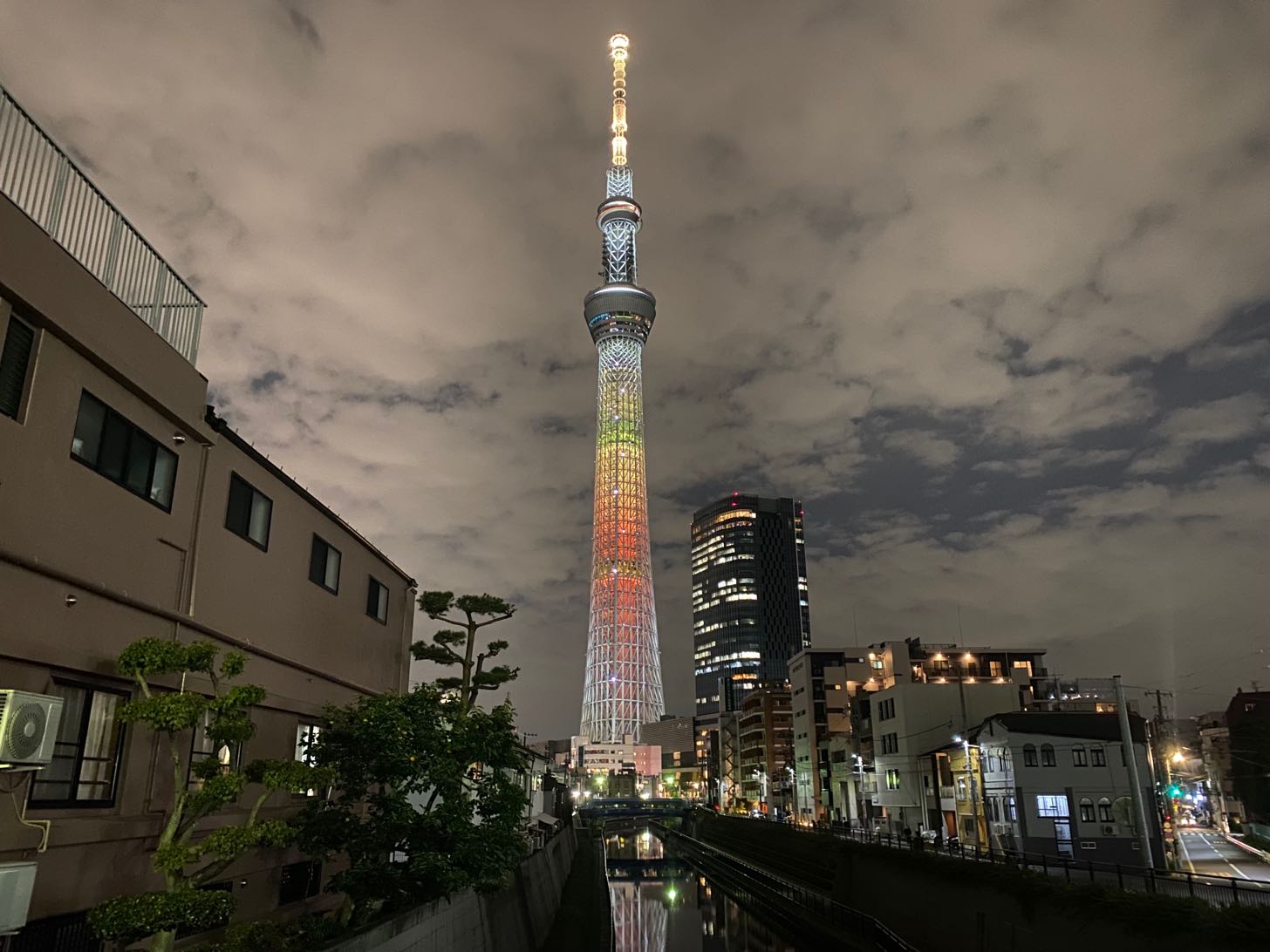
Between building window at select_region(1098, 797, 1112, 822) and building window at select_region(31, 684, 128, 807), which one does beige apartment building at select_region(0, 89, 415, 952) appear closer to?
Answer: building window at select_region(31, 684, 128, 807)

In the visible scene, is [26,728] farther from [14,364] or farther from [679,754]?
[679,754]

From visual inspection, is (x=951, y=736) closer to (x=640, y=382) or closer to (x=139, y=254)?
(x=139, y=254)

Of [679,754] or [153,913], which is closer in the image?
[153,913]

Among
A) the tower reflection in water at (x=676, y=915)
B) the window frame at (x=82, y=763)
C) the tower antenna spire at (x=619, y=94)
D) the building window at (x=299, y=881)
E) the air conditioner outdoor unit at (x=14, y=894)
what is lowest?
the tower reflection in water at (x=676, y=915)

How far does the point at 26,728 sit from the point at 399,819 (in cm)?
663

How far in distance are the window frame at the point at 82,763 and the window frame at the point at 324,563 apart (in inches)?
229

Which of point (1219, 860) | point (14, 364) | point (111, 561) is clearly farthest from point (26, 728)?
point (1219, 860)

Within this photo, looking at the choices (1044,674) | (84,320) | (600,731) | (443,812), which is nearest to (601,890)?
(443,812)

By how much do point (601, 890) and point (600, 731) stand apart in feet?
240

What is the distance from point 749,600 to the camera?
191500 millimetres

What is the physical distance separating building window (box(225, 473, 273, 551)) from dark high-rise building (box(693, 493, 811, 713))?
178 m

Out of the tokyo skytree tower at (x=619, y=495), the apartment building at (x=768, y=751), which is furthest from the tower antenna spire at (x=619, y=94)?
the apartment building at (x=768, y=751)

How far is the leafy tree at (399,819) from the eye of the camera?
12703 millimetres

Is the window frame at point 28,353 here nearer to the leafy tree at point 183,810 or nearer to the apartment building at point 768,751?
the leafy tree at point 183,810
